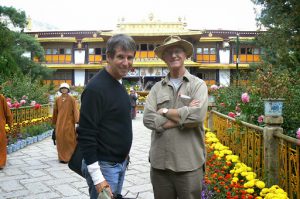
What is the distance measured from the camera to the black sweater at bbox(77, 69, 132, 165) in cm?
219

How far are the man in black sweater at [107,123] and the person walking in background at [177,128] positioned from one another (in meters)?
0.33

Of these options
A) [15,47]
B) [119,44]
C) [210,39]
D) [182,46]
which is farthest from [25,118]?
[210,39]

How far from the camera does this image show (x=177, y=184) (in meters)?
2.62

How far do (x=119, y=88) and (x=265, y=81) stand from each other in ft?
11.1

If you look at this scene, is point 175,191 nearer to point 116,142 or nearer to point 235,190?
point 116,142

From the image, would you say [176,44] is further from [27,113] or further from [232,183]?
[27,113]

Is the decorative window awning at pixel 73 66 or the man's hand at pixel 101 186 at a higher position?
the decorative window awning at pixel 73 66

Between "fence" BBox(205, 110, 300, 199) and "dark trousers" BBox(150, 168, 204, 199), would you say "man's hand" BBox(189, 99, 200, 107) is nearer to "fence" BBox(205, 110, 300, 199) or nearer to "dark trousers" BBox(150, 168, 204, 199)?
"dark trousers" BBox(150, 168, 204, 199)

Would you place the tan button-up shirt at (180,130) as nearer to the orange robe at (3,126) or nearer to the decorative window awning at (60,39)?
the orange robe at (3,126)

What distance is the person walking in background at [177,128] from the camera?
2574mm

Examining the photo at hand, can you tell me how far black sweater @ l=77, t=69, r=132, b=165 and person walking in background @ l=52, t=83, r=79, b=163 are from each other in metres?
4.99

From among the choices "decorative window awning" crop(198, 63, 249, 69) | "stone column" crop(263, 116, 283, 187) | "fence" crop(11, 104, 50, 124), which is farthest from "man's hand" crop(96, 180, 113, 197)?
"decorative window awning" crop(198, 63, 249, 69)

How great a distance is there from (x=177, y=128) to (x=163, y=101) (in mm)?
262

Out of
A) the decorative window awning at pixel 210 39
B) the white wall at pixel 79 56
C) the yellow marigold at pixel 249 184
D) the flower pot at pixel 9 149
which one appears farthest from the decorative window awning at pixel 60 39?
the yellow marigold at pixel 249 184
